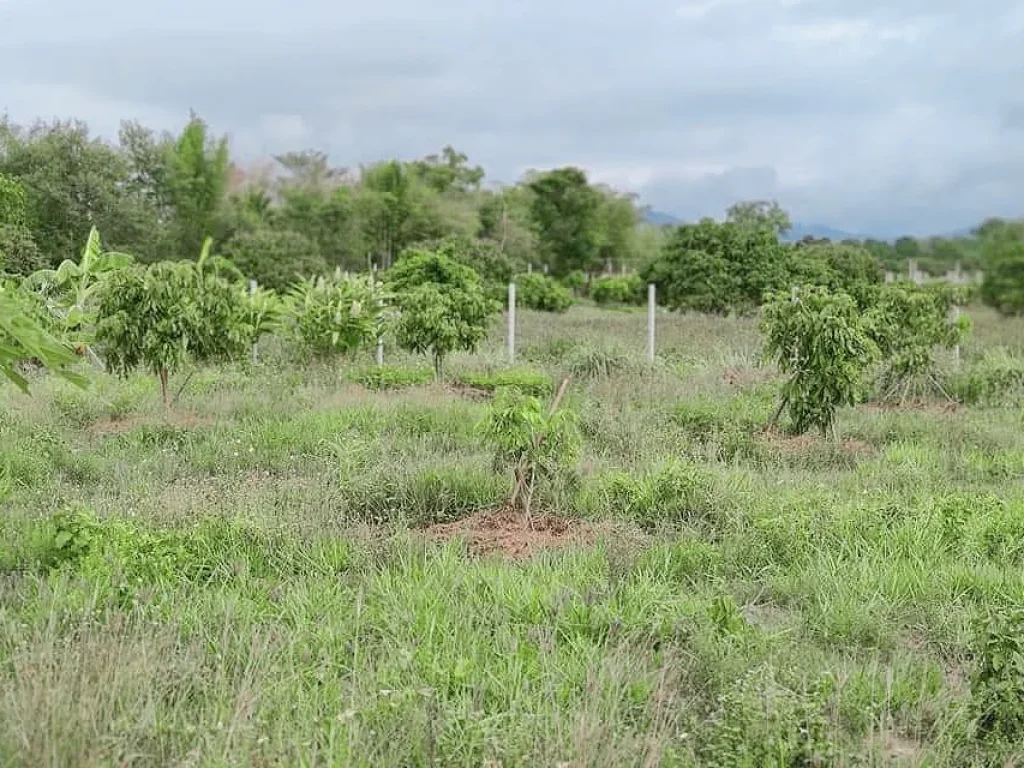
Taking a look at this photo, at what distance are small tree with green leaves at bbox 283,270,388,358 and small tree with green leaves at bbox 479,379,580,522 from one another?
7775 mm

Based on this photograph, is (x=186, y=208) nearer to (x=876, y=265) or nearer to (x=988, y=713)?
(x=876, y=265)

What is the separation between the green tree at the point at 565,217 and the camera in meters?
37.8

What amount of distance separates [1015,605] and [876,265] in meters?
21.2

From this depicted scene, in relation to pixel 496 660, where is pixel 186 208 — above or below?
above

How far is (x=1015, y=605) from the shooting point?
4.18m

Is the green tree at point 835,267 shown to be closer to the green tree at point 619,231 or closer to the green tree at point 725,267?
Result: the green tree at point 725,267

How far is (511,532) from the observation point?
545 centimetres

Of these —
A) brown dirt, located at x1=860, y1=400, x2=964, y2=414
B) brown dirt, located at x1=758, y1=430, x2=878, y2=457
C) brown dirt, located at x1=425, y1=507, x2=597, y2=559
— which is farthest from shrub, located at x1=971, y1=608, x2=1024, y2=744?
brown dirt, located at x1=860, y1=400, x2=964, y2=414

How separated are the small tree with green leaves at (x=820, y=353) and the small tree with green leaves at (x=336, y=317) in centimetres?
650

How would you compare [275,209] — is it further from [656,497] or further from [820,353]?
[656,497]

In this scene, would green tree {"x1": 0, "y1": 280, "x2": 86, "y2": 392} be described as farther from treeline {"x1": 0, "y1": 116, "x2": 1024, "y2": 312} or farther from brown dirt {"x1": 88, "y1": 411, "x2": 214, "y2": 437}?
treeline {"x1": 0, "y1": 116, "x2": 1024, "y2": 312}

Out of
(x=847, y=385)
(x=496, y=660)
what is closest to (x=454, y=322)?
(x=847, y=385)

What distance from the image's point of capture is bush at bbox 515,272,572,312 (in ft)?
90.2

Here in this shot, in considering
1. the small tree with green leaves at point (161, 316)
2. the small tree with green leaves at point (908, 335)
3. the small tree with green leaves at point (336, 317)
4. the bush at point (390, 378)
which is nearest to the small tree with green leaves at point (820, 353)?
the small tree with green leaves at point (908, 335)
